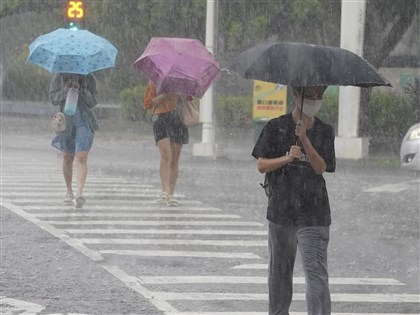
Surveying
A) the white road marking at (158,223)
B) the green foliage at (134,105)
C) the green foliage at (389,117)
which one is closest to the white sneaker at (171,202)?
the white road marking at (158,223)

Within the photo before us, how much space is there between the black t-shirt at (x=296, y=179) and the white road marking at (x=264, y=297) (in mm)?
1861

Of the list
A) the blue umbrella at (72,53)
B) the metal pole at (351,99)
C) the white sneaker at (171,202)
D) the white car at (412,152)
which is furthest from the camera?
the metal pole at (351,99)

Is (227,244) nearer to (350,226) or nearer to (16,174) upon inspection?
(350,226)

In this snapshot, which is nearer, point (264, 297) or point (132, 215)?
point (264, 297)

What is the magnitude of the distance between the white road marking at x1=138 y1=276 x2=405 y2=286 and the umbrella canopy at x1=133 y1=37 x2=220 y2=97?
4.47m

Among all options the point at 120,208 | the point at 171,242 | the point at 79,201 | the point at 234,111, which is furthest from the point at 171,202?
the point at 234,111

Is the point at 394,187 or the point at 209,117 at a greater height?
the point at 209,117

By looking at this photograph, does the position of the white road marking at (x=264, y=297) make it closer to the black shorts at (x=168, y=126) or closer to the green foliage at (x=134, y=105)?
the black shorts at (x=168, y=126)

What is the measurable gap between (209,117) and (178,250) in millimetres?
13546

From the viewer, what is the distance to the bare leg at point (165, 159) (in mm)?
13523

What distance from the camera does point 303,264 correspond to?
21.5 ft

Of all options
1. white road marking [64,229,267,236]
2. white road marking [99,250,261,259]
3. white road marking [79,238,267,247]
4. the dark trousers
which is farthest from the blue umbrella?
the dark trousers

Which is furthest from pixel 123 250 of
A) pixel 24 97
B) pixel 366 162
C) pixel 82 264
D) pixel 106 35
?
pixel 24 97

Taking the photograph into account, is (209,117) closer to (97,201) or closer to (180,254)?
(97,201)
